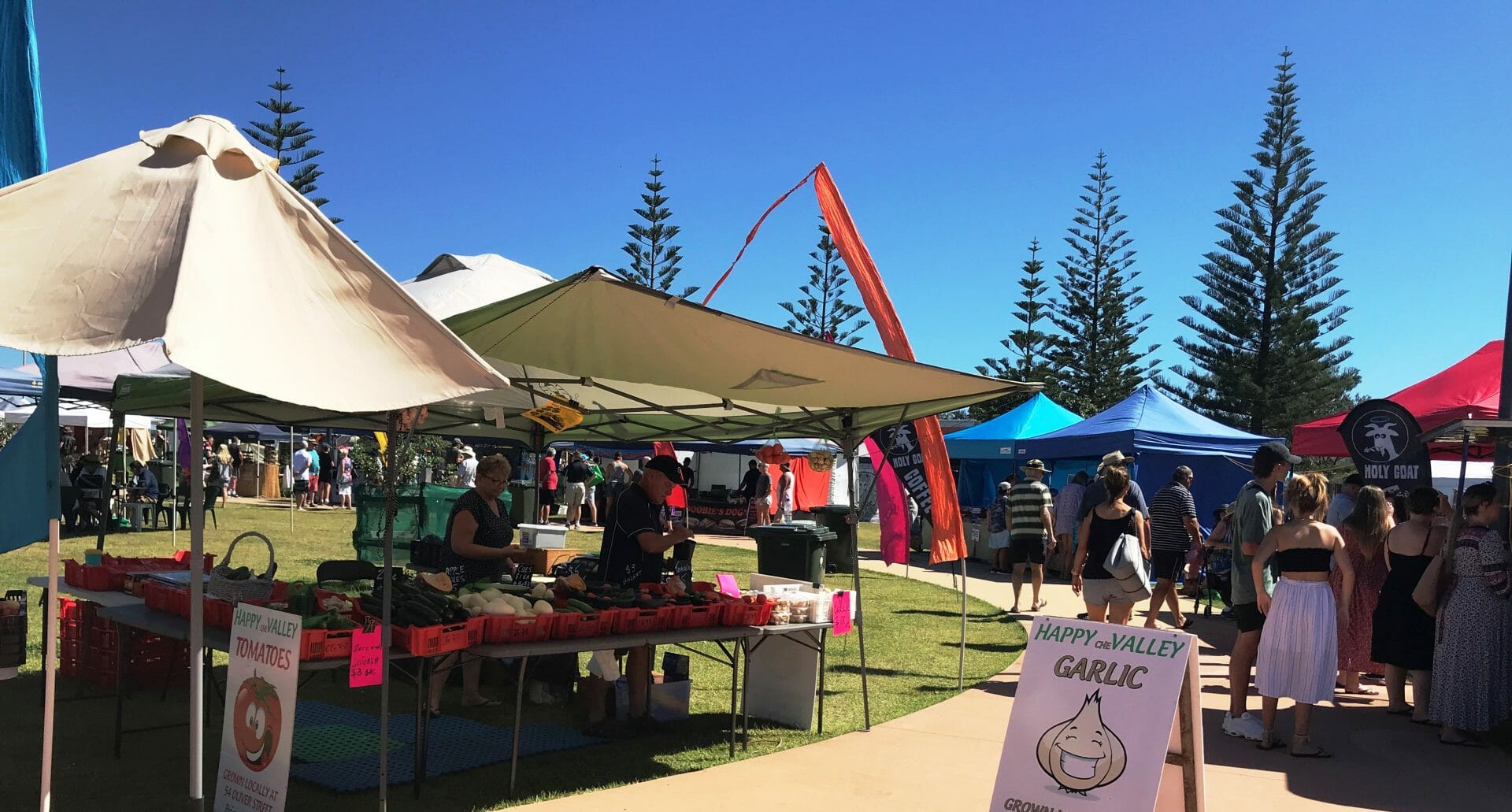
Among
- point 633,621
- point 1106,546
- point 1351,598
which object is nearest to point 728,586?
point 633,621

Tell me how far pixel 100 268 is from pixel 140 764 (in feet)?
10.1

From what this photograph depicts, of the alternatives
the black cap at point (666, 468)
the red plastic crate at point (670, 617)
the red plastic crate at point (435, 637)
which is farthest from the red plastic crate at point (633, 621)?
the black cap at point (666, 468)

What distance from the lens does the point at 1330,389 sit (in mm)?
32906

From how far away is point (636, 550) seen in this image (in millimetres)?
6242

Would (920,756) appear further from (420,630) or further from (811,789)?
(420,630)

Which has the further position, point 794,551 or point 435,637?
point 794,551

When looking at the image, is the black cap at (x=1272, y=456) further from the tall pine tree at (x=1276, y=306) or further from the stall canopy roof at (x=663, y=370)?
the tall pine tree at (x=1276, y=306)

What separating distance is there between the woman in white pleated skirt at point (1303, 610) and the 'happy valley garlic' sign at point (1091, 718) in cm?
238

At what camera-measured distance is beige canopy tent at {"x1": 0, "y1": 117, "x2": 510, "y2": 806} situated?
9.32 feet

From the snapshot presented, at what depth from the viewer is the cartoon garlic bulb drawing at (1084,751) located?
353 centimetres

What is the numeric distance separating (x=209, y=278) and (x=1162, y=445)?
43.5ft

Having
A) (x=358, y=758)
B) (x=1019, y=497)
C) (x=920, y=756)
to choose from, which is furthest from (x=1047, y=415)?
(x=358, y=758)

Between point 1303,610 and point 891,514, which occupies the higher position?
point 891,514

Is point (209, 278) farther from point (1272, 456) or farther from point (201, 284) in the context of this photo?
point (1272, 456)
